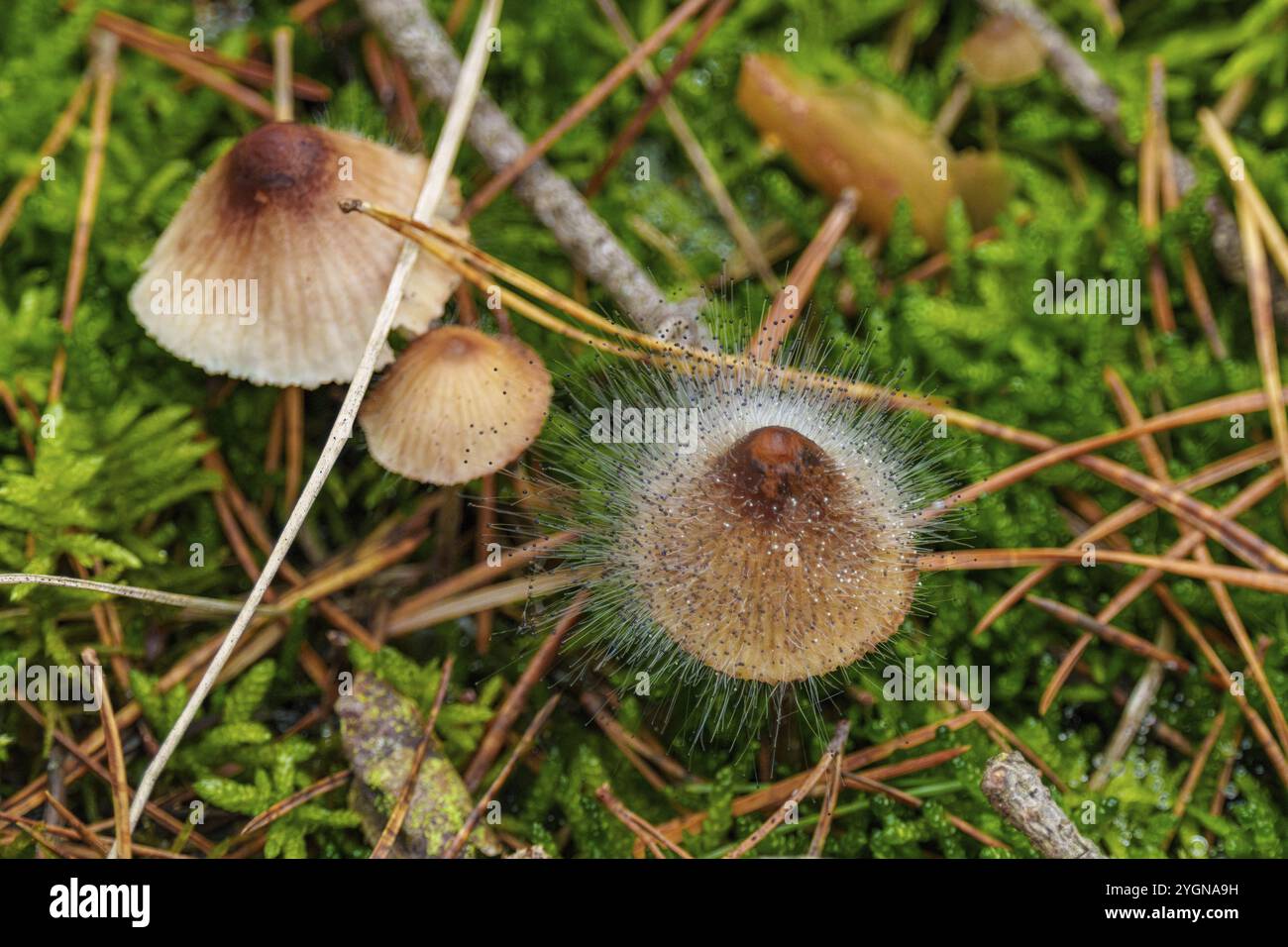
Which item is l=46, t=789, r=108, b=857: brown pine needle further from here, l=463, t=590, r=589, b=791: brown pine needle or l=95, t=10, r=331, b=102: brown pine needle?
l=95, t=10, r=331, b=102: brown pine needle

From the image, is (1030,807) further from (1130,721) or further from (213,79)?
(213,79)

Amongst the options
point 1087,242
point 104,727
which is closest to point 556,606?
point 104,727

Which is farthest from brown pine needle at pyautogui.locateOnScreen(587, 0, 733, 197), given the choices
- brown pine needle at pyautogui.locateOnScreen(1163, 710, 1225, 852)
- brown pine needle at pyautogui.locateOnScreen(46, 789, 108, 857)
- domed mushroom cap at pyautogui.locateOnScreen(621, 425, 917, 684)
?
brown pine needle at pyautogui.locateOnScreen(1163, 710, 1225, 852)

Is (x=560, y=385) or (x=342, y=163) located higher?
(x=342, y=163)

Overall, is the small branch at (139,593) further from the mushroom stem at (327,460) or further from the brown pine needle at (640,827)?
the brown pine needle at (640,827)

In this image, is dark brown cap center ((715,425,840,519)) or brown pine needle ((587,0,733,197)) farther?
brown pine needle ((587,0,733,197))

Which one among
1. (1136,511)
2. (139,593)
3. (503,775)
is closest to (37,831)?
(139,593)
